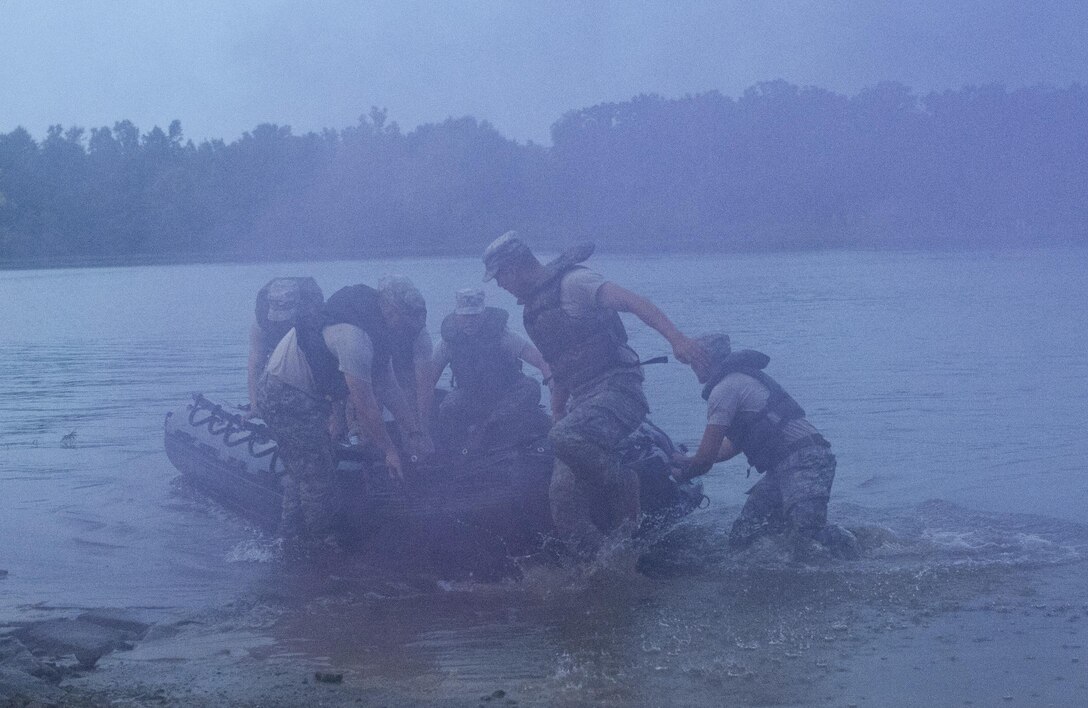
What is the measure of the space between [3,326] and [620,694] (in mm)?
30708

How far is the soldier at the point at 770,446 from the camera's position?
760 cm

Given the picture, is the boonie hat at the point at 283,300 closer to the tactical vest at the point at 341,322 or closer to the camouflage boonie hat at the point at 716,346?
the tactical vest at the point at 341,322

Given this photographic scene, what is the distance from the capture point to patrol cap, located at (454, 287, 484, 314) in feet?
29.0

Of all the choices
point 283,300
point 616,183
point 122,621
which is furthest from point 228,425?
point 616,183

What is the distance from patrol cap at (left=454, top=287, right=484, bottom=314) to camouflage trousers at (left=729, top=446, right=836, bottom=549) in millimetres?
2366

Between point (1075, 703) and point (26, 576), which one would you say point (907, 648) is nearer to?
point (1075, 703)

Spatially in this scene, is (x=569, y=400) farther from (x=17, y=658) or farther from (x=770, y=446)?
(x=17, y=658)

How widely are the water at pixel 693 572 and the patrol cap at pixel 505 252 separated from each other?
197 centimetres

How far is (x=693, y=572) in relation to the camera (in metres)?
7.79

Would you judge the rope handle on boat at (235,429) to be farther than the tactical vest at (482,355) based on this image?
Yes

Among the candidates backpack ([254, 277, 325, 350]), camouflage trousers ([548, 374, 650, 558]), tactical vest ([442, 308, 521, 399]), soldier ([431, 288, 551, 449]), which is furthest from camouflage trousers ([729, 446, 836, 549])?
backpack ([254, 277, 325, 350])

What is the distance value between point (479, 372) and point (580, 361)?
1.74 m

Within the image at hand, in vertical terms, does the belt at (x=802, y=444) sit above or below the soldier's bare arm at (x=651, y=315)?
below

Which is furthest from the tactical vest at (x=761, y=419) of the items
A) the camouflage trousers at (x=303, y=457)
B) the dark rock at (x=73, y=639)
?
the dark rock at (x=73, y=639)
